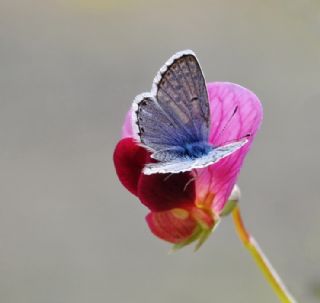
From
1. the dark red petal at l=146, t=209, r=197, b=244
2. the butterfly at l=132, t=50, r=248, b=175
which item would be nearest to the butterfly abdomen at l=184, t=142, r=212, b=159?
the butterfly at l=132, t=50, r=248, b=175

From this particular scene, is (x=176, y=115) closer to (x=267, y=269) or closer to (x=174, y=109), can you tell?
(x=174, y=109)

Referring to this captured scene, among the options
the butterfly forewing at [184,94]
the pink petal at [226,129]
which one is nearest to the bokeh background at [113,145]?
the pink petal at [226,129]

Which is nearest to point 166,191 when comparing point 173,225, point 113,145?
point 173,225

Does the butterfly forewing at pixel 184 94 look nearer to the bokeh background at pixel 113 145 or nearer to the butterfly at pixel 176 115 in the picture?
the butterfly at pixel 176 115

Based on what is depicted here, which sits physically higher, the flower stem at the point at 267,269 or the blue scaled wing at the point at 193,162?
the blue scaled wing at the point at 193,162

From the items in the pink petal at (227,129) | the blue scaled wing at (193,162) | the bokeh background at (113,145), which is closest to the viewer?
the blue scaled wing at (193,162)

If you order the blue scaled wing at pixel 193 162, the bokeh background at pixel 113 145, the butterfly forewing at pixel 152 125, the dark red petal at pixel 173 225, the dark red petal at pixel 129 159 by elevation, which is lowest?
the bokeh background at pixel 113 145

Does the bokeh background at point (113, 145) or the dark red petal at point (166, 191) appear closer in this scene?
the dark red petal at point (166, 191)

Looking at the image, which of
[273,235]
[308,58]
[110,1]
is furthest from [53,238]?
[110,1]
